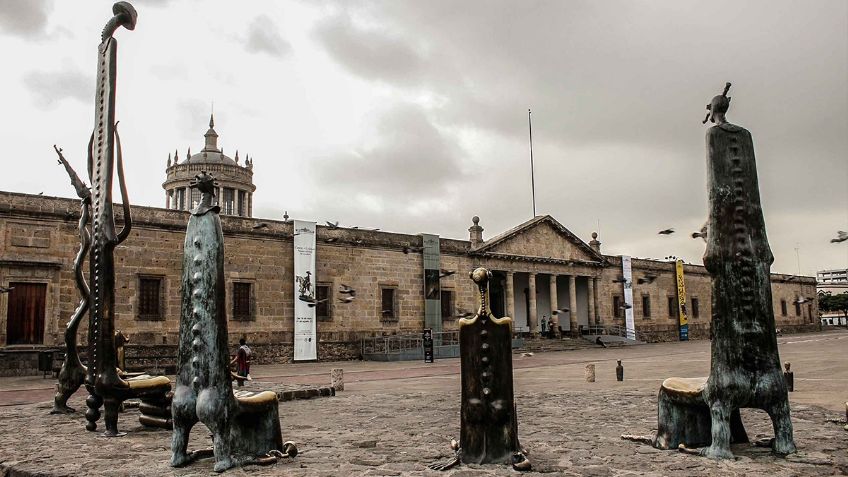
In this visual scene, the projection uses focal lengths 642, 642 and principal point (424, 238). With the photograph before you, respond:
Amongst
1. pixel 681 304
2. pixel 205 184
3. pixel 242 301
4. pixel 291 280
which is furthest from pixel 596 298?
pixel 205 184

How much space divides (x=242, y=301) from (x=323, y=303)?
340 cm

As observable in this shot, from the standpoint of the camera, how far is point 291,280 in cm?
2497

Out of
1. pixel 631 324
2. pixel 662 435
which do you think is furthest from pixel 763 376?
pixel 631 324

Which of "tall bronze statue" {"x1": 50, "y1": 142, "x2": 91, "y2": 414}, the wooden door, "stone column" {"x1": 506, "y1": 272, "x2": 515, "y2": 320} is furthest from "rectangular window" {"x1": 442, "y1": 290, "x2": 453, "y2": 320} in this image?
"tall bronze statue" {"x1": 50, "y1": 142, "x2": 91, "y2": 414}

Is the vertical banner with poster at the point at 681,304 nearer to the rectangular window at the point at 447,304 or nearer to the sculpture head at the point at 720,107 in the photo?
the rectangular window at the point at 447,304

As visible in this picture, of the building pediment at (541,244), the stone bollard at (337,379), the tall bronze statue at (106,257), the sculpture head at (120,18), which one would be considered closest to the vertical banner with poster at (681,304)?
the building pediment at (541,244)

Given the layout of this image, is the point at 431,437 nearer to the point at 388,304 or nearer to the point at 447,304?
the point at 388,304

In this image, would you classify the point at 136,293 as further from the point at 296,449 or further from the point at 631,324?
the point at 631,324

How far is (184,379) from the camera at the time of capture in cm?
573

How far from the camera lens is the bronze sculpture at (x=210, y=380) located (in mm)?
5617

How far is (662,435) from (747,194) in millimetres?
2386

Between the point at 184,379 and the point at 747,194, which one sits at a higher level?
the point at 747,194

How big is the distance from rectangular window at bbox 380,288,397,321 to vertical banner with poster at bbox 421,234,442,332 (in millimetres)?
1548

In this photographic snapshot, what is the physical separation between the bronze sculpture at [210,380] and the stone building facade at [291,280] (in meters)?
16.3
